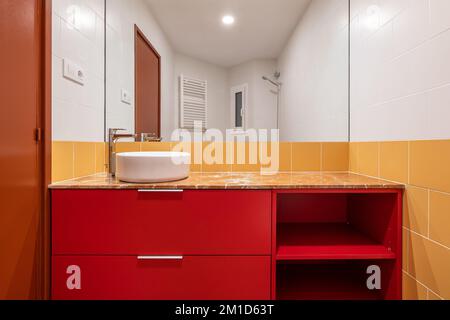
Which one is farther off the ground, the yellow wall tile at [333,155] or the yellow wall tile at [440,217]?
the yellow wall tile at [333,155]

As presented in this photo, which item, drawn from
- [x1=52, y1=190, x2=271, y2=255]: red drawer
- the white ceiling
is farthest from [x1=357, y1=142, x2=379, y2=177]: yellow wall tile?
the white ceiling

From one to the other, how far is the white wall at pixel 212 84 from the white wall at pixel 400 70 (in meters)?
0.75

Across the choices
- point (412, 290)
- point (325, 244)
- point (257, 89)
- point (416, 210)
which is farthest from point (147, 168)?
point (412, 290)

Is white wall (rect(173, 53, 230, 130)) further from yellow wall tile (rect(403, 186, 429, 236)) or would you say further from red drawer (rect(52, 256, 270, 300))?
yellow wall tile (rect(403, 186, 429, 236))

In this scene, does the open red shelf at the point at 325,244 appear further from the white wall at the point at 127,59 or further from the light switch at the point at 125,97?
the light switch at the point at 125,97

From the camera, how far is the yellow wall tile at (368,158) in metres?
1.29

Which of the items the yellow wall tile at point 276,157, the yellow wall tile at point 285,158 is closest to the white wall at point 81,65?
the yellow wall tile at point 276,157

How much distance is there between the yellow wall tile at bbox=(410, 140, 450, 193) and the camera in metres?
0.88

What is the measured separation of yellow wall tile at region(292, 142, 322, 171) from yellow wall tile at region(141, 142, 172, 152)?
2.52ft

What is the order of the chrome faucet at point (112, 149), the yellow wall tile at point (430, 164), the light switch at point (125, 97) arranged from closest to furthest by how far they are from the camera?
the yellow wall tile at point (430, 164) < the chrome faucet at point (112, 149) < the light switch at point (125, 97)

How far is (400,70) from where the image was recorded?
1081 millimetres

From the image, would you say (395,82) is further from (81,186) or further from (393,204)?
(81,186)

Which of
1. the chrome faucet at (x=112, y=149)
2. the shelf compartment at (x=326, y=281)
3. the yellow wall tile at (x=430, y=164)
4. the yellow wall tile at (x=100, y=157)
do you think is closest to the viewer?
the yellow wall tile at (x=430, y=164)
